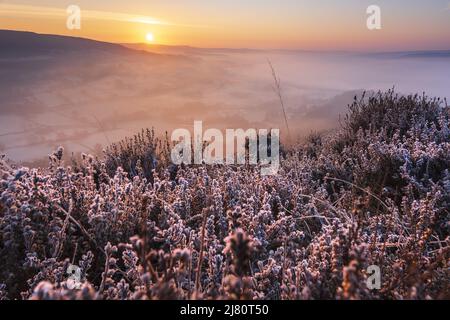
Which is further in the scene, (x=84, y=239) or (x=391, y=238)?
(x=84, y=239)

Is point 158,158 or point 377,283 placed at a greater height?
point 158,158

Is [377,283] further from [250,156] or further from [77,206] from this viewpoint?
[250,156]

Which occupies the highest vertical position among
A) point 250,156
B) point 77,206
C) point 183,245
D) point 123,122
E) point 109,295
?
point 123,122

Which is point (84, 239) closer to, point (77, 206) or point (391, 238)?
point (77, 206)
